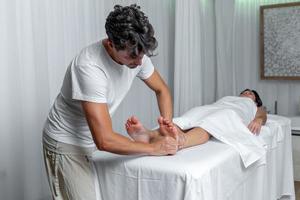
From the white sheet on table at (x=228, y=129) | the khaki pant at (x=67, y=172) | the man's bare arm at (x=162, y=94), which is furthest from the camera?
the white sheet on table at (x=228, y=129)

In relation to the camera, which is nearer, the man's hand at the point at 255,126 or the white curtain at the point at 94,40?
the white curtain at the point at 94,40

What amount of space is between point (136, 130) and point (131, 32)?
1.76 ft

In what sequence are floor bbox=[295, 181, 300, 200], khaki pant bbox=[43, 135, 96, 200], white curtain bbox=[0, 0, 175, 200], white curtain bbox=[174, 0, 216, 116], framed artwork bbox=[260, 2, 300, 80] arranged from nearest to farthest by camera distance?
khaki pant bbox=[43, 135, 96, 200] → white curtain bbox=[0, 0, 175, 200] → floor bbox=[295, 181, 300, 200] → white curtain bbox=[174, 0, 216, 116] → framed artwork bbox=[260, 2, 300, 80]

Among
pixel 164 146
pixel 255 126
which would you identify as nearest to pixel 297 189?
pixel 255 126

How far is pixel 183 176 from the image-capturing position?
146 cm

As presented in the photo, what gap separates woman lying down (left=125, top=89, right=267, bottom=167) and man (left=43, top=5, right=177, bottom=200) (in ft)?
0.33

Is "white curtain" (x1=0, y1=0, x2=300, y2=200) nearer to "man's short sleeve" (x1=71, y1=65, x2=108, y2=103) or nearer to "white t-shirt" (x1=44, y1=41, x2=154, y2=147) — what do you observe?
"white t-shirt" (x1=44, y1=41, x2=154, y2=147)

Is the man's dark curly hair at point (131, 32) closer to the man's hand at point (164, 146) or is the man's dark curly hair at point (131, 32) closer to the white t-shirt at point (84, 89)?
the white t-shirt at point (84, 89)

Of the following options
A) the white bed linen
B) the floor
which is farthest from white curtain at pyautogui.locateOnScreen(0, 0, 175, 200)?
the floor

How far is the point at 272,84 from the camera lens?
13.0ft

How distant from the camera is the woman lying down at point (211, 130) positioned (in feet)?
5.46

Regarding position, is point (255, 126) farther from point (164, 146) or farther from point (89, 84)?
point (89, 84)

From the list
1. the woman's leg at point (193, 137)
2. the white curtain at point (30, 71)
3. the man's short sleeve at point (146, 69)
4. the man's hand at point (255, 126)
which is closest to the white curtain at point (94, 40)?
the white curtain at point (30, 71)

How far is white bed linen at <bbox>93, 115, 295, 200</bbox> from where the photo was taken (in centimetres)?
149
